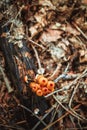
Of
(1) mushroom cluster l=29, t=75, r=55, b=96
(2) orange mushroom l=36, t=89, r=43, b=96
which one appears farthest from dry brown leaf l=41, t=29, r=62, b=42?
(2) orange mushroom l=36, t=89, r=43, b=96

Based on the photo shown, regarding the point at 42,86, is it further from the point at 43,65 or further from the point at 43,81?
the point at 43,65

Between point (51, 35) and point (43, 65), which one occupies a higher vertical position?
point (51, 35)

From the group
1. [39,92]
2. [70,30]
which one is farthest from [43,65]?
[70,30]

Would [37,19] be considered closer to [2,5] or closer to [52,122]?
[2,5]

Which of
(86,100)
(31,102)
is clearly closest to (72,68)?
(86,100)

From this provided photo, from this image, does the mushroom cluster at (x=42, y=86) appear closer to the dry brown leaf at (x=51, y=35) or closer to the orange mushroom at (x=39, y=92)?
the orange mushroom at (x=39, y=92)

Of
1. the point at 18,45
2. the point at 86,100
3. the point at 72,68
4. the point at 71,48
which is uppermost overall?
the point at 18,45

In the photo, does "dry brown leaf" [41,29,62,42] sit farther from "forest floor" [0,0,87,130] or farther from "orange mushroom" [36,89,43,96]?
"orange mushroom" [36,89,43,96]

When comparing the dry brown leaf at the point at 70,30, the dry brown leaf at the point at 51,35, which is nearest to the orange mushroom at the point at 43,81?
the dry brown leaf at the point at 51,35
